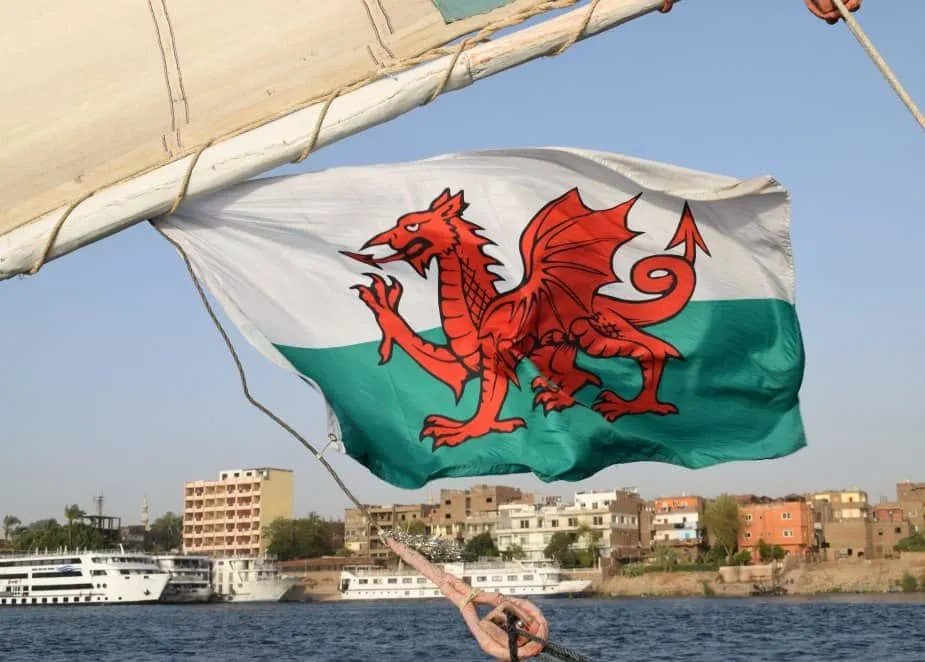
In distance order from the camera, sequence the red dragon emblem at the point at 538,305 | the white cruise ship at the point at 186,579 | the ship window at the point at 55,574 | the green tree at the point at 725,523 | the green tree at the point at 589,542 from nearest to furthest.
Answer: the red dragon emblem at the point at 538,305 < the ship window at the point at 55,574 < the green tree at the point at 725,523 < the white cruise ship at the point at 186,579 < the green tree at the point at 589,542

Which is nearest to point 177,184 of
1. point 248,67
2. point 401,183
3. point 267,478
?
point 248,67

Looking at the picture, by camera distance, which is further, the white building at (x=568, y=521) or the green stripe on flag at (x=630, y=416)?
the white building at (x=568, y=521)

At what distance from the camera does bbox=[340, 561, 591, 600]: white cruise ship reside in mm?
78250

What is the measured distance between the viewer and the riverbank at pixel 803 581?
73.8m

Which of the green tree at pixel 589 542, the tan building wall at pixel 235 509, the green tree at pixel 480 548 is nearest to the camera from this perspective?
the green tree at pixel 589 542

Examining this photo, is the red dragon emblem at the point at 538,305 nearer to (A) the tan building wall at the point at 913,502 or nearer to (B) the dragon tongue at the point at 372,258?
(B) the dragon tongue at the point at 372,258

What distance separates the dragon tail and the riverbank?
7462 cm

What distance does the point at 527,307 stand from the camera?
13.4 ft

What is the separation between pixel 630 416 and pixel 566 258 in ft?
2.10

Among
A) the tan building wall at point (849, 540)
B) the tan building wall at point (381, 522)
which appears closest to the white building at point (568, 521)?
A: the tan building wall at point (381, 522)

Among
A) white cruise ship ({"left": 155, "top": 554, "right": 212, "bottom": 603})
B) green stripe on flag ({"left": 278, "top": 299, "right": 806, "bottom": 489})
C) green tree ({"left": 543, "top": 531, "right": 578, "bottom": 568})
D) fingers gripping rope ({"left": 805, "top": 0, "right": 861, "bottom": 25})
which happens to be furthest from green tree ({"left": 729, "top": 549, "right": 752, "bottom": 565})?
fingers gripping rope ({"left": 805, "top": 0, "right": 861, "bottom": 25})

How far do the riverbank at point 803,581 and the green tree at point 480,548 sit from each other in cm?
1084

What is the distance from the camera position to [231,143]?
2930 millimetres

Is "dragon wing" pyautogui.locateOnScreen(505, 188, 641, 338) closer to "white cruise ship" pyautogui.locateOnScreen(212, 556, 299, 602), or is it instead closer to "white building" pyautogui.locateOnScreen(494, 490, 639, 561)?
"white building" pyautogui.locateOnScreen(494, 490, 639, 561)
